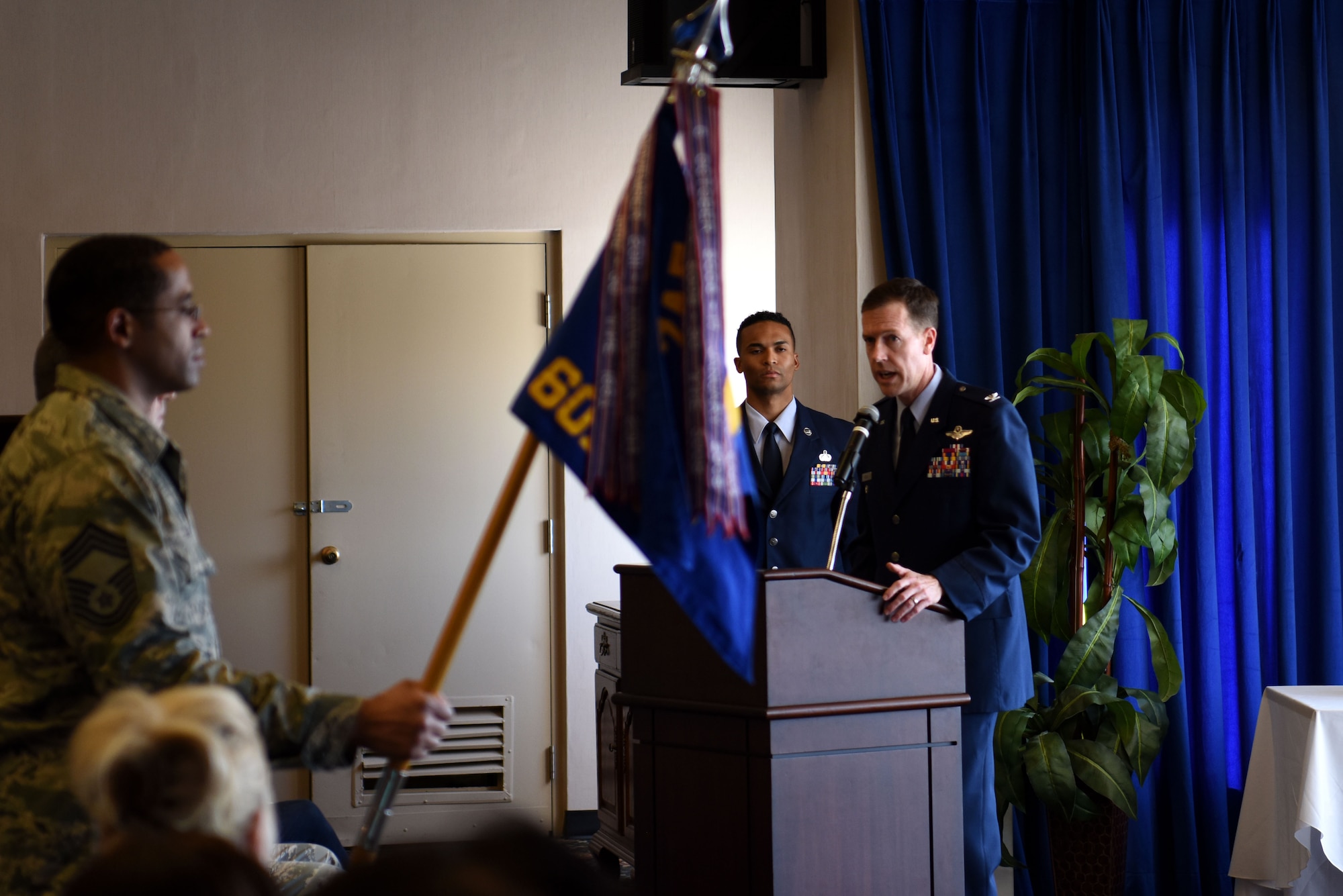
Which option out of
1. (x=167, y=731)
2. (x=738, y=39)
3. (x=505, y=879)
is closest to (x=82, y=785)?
(x=167, y=731)

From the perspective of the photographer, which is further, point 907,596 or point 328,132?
point 328,132

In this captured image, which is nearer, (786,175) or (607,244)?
(607,244)

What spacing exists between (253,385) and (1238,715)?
3630 millimetres

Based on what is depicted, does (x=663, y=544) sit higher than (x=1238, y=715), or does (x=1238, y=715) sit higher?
(x=663, y=544)

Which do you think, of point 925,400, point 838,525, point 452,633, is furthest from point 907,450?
point 452,633

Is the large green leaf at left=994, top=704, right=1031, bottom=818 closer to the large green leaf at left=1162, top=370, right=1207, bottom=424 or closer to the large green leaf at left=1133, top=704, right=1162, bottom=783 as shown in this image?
the large green leaf at left=1133, top=704, right=1162, bottom=783

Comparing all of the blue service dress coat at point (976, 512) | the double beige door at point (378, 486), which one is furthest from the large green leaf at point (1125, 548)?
the double beige door at point (378, 486)

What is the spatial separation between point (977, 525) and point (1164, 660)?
1.03 meters

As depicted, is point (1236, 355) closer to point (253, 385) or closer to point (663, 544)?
point (663, 544)

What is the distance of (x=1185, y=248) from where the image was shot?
12.0ft

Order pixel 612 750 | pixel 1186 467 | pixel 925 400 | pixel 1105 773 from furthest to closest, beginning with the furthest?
pixel 612 750, pixel 1186 467, pixel 1105 773, pixel 925 400

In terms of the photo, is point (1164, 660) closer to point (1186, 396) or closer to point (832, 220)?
point (1186, 396)

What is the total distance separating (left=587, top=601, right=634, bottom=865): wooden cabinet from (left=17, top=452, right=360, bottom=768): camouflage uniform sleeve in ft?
7.58

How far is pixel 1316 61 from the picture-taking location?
3588mm
